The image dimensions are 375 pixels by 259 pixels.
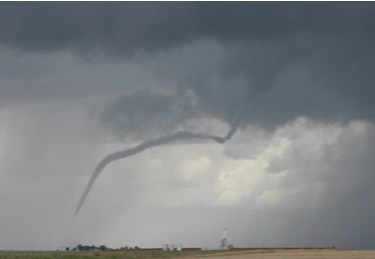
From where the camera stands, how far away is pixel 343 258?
147 m

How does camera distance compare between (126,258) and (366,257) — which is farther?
(126,258)

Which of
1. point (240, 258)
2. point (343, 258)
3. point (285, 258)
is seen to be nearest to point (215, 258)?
point (240, 258)

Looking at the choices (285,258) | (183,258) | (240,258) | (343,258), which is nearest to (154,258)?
(183,258)

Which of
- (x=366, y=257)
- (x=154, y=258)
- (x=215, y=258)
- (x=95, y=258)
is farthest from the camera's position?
(x=95, y=258)

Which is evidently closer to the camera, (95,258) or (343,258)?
(343,258)

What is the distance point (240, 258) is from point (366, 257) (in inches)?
1273

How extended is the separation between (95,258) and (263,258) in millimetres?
66091

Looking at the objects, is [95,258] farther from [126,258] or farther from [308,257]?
[308,257]

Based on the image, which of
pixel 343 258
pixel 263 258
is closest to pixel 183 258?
pixel 263 258

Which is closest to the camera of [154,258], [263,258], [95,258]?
[263,258]

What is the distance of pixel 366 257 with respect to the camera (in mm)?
146250

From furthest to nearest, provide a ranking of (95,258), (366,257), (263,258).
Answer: (95,258) → (263,258) → (366,257)

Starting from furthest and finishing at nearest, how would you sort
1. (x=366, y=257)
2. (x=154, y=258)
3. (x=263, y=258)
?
(x=154, y=258), (x=263, y=258), (x=366, y=257)

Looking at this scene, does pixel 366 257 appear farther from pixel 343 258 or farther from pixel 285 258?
pixel 285 258
